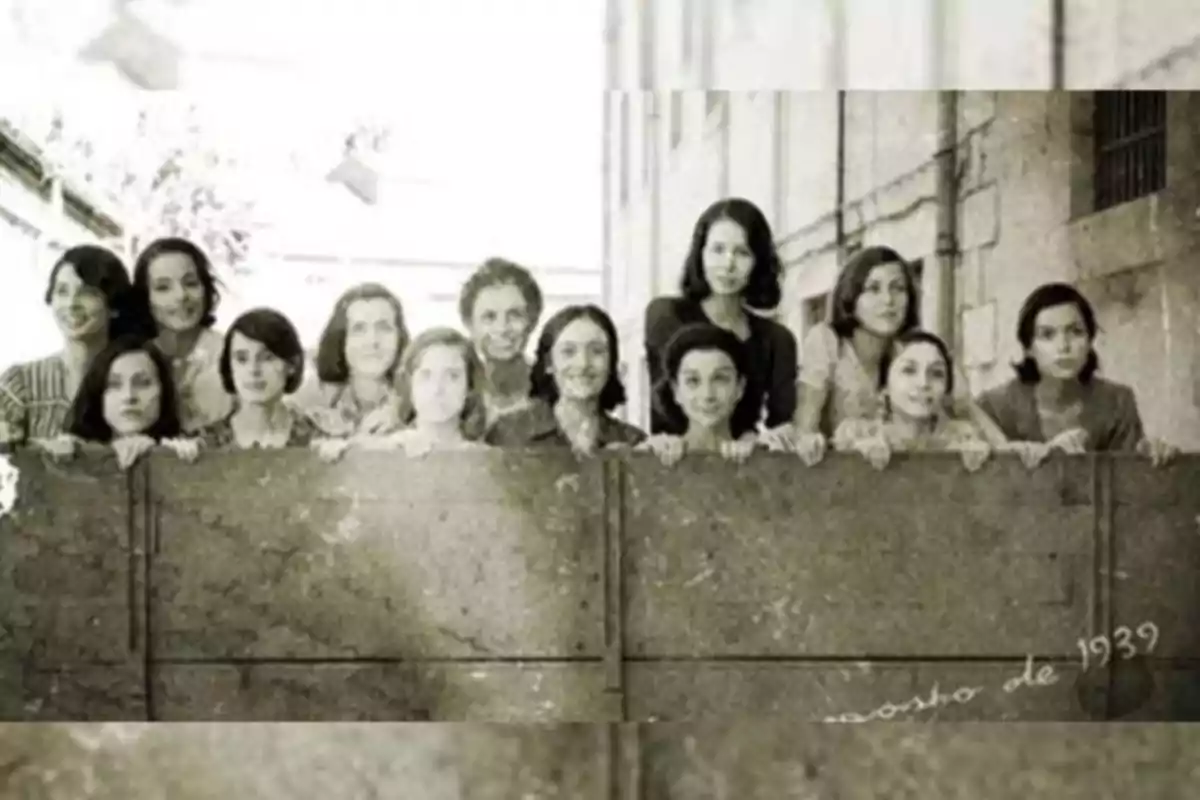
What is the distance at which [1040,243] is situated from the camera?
0.97 meters

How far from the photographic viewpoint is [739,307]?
98 centimetres

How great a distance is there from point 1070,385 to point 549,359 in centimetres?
41

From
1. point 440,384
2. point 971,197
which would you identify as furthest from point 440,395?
point 971,197

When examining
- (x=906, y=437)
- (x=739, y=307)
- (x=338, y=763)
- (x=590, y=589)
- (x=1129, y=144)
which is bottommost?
(x=338, y=763)

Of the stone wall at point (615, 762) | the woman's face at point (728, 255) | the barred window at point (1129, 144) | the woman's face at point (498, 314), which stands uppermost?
the barred window at point (1129, 144)

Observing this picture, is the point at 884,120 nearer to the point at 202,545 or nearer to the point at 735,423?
the point at 735,423

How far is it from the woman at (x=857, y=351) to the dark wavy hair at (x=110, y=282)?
0.52m

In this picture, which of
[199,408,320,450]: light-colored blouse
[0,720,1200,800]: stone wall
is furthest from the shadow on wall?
[199,408,320,450]: light-colored blouse

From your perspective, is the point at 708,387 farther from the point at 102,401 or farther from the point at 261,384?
the point at 102,401

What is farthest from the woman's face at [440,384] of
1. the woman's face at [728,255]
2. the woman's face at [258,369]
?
the woman's face at [728,255]

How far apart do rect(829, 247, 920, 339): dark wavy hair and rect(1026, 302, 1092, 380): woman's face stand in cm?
10

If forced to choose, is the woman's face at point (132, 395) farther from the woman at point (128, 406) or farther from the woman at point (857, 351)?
the woman at point (857, 351)

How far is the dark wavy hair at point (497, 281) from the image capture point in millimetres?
964

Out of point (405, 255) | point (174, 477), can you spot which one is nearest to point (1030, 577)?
point (405, 255)
